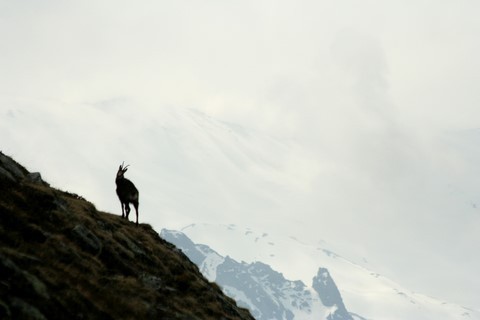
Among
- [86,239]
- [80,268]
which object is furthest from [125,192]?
[80,268]

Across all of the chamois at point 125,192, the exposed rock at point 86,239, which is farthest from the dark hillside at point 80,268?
the chamois at point 125,192

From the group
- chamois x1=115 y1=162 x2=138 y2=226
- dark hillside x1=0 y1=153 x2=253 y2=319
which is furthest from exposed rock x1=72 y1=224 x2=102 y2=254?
chamois x1=115 y1=162 x2=138 y2=226

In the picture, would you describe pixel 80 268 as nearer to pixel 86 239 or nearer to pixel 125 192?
pixel 86 239

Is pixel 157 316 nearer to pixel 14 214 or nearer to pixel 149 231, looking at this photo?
pixel 14 214

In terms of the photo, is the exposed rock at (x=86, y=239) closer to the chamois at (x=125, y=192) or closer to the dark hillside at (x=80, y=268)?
the dark hillside at (x=80, y=268)

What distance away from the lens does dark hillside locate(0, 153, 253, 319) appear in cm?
1505

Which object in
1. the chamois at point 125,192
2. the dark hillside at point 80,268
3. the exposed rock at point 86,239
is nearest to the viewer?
the dark hillside at point 80,268

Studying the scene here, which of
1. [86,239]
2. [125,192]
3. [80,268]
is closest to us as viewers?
[80,268]

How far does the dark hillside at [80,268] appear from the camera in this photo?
1505cm

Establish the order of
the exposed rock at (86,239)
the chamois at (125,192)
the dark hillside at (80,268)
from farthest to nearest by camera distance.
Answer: the chamois at (125,192) → the exposed rock at (86,239) → the dark hillside at (80,268)

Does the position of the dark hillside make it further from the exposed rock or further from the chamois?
the chamois

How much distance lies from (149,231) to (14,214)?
46.4ft

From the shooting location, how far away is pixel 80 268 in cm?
1966

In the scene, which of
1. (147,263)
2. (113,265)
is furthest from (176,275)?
(113,265)
